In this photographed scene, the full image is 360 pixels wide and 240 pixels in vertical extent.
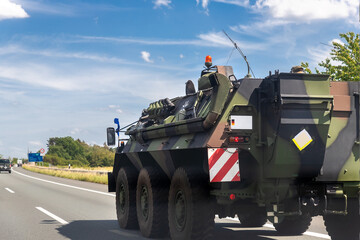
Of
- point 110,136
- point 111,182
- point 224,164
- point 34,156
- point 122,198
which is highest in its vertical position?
point 34,156

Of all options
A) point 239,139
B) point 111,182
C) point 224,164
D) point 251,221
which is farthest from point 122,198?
point 239,139

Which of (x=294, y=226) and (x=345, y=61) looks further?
(x=345, y=61)

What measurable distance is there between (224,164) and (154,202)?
222 centimetres

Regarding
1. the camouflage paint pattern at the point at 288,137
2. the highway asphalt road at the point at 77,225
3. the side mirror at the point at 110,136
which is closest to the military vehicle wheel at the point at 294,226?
the highway asphalt road at the point at 77,225

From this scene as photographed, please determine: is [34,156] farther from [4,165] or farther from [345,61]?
[345,61]

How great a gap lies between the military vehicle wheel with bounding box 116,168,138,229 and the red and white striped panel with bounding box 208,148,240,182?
3.63 metres

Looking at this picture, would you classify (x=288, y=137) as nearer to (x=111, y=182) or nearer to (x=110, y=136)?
(x=110, y=136)

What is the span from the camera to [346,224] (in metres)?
7.82

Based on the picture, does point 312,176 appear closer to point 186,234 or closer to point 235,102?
point 235,102

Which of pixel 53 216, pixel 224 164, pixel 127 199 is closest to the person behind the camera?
pixel 224 164

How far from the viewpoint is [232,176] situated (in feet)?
23.6

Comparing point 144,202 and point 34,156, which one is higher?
point 34,156

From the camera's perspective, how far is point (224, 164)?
7.18 meters

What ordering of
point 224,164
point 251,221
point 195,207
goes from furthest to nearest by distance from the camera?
1. point 251,221
2. point 195,207
3. point 224,164
